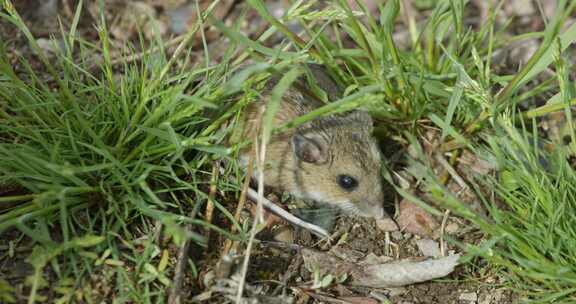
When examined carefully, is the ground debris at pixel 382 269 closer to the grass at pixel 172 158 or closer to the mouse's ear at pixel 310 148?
the grass at pixel 172 158

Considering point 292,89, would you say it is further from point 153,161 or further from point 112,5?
point 112,5

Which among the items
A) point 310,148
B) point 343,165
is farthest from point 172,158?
point 343,165

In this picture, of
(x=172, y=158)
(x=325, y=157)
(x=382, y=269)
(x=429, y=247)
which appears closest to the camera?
(x=172, y=158)

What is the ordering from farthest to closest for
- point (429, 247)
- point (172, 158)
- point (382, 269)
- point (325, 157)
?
point (325, 157) < point (429, 247) < point (382, 269) < point (172, 158)

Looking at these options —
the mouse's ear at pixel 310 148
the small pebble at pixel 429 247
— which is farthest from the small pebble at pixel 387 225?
the mouse's ear at pixel 310 148

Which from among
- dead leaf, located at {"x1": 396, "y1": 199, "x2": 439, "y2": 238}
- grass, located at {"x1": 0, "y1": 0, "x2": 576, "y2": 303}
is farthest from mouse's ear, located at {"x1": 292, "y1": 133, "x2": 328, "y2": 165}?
dead leaf, located at {"x1": 396, "y1": 199, "x2": 439, "y2": 238}

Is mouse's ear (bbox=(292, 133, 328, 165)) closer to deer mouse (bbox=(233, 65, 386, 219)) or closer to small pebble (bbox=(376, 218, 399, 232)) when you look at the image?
deer mouse (bbox=(233, 65, 386, 219))

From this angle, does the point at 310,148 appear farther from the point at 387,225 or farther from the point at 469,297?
the point at 469,297
